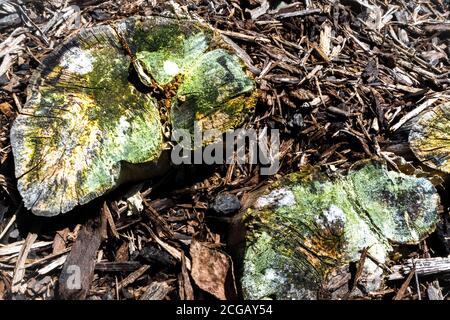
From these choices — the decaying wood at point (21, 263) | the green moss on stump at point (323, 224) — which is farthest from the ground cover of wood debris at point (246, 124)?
the green moss on stump at point (323, 224)

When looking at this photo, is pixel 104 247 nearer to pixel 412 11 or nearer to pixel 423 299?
pixel 423 299

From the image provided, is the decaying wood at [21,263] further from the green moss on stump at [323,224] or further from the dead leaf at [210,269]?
the green moss on stump at [323,224]

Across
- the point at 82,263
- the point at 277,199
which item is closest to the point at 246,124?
the point at 277,199

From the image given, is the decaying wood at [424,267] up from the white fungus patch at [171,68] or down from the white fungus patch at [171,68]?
down

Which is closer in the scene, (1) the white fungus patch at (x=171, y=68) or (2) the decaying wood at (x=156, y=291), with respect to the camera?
(2) the decaying wood at (x=156, y=291)

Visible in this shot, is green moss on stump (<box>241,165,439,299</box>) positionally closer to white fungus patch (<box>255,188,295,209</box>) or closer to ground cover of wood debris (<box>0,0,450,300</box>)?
white fungus patch (<box>255,188,295,209</box>)

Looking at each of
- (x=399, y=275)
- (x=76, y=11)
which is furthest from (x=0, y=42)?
(x=399, y=275)

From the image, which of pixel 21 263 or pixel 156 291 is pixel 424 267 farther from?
pixel 21 263
